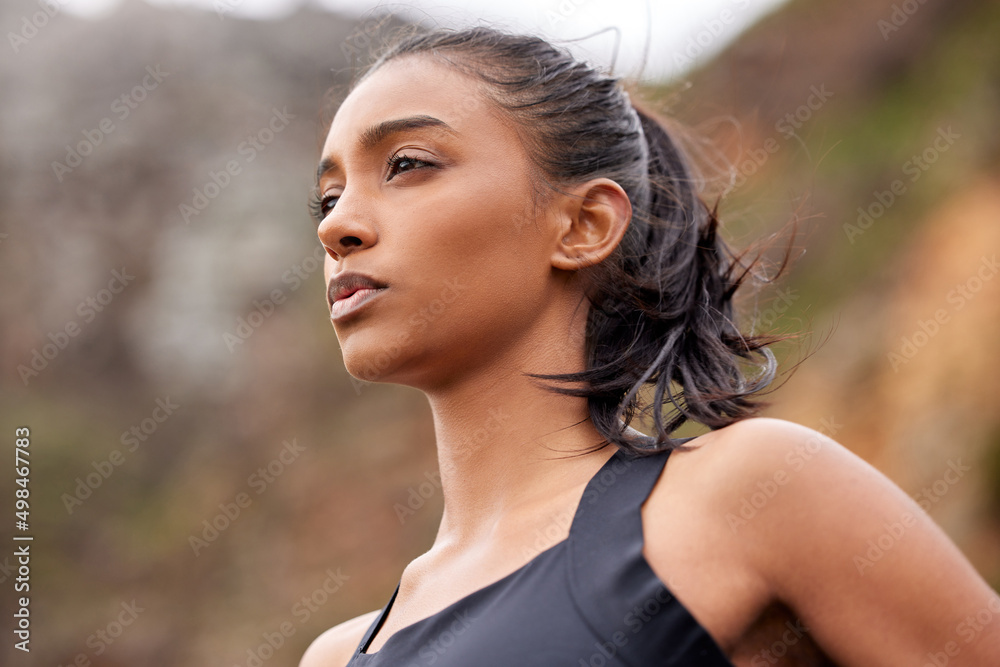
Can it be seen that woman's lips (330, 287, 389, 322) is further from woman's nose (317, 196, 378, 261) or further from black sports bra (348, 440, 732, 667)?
black sports bra (348, 440, 732, 667)

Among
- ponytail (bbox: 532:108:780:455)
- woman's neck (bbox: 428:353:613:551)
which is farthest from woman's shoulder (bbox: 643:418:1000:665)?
woman's neck (bbox: 428:353:613:551)

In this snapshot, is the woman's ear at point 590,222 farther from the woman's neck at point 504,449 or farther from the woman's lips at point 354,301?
the woman's lips at point 354,301

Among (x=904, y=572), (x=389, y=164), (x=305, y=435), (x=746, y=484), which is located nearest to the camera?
(x=904, y=572)

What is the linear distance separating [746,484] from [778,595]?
208 mm

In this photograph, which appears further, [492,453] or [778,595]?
[492,453]

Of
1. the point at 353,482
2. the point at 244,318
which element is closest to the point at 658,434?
the point at 353,482

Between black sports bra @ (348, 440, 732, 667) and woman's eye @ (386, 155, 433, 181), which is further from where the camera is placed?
woman's eye @ (386, 155, 433, 181)

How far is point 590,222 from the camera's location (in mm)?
2195

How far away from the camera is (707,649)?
1458mm

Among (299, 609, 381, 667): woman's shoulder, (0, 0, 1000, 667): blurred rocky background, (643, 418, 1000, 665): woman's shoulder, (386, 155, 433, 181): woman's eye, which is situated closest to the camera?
(643, 418, 1000, 665): woman's shoulder

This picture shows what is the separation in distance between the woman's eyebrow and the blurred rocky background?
3.76ft

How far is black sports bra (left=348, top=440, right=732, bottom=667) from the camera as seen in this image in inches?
57.6

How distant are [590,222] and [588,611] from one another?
106 cm

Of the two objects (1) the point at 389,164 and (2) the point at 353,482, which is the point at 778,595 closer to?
(1) the point at 389,164
